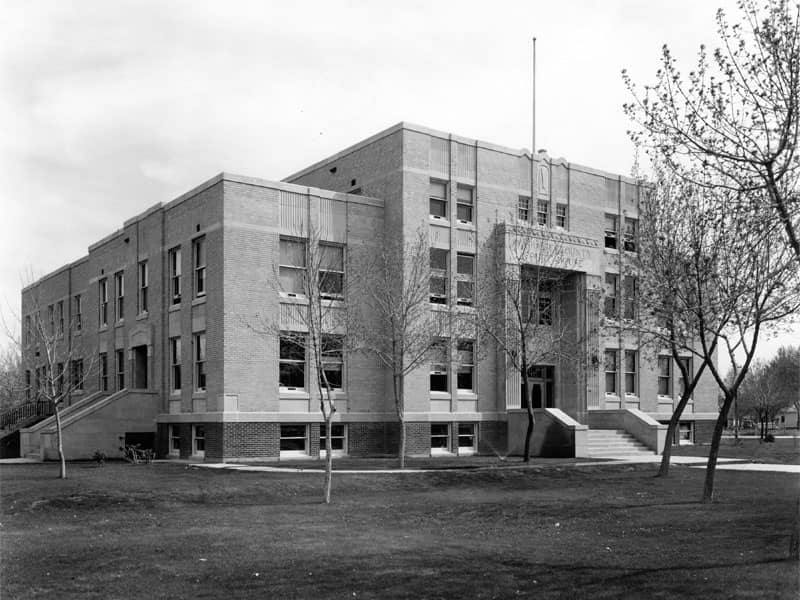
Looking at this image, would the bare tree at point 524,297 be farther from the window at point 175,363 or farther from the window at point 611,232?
the window at point 175,363

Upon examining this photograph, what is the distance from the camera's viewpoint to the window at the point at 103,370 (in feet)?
143

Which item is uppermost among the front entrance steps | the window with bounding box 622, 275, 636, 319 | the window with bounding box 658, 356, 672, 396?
the window with bounding box 622, 275, 636, 319

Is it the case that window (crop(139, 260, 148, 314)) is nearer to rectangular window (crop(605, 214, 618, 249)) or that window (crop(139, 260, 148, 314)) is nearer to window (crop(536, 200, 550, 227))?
window (crop(536, 200, 550, 227))

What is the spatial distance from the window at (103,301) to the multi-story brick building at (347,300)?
1.99m

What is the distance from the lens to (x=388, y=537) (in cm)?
1457

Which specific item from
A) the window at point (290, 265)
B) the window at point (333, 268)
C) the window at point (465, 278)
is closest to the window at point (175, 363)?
the window at point (290, 265)

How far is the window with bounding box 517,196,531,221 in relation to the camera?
126 ft

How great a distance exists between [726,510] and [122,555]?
468 inches

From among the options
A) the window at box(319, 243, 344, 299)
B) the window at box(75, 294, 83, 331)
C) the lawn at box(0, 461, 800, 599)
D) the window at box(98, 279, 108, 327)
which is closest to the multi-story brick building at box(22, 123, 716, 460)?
the window at box(319, 243, 344, 299)

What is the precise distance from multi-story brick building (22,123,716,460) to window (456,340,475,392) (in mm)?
77

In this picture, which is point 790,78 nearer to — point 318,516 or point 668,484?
point 318,516

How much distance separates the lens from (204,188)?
1325 inches

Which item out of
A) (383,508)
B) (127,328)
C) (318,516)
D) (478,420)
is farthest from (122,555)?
(127,328)

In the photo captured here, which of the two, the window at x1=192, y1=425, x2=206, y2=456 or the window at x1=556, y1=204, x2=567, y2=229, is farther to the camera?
the window at x1=556, y1=204, x2=567, y2=229
